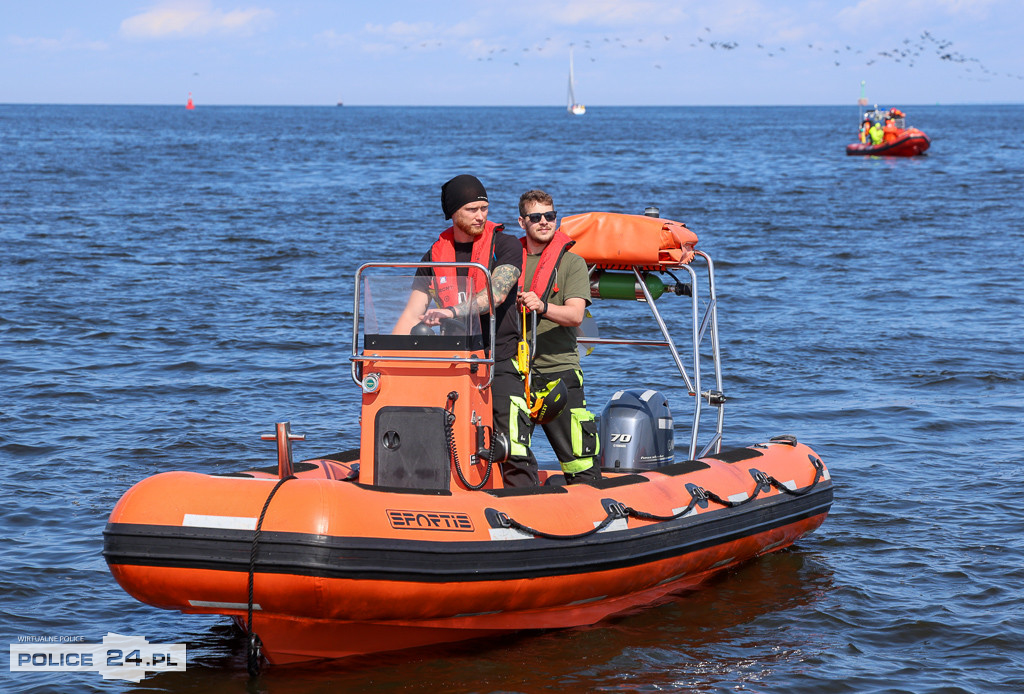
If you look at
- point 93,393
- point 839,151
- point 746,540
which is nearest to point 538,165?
point 839,151

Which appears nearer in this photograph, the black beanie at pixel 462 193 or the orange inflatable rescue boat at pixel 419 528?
the orange inflatable rescue boat at pixel 419 528

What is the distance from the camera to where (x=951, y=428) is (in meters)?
9.02

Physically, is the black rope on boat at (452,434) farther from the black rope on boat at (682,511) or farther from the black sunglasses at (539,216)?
the black sunglasses at (539,216)

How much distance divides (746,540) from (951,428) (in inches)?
144

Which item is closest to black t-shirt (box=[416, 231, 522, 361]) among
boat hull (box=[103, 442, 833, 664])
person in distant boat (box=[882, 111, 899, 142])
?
boat hull (box=[103, 442, 833, 664])

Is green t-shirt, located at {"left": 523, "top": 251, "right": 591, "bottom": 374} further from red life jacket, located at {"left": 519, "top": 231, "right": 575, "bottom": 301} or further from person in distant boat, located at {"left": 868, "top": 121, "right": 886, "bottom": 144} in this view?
person in distant boat, located at {"left": 868, "top": 121, "right": 886, "bottom": 144}

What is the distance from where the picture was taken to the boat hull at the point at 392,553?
4.52 metres

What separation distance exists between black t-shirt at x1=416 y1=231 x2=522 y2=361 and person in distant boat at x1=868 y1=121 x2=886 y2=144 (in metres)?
44.9

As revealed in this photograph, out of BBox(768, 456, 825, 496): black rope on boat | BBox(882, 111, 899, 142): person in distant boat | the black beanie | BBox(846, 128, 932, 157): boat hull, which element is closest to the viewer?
the black beanie

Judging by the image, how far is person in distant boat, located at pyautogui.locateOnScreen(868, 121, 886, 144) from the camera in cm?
4691

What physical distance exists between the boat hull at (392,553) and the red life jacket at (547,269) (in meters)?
0.97

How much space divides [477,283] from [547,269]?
430 millimetres

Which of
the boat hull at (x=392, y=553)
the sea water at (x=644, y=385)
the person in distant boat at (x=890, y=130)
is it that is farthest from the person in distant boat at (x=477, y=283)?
the person in distant boat at (x=890, y=130)

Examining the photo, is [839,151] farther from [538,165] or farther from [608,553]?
[608,553]
